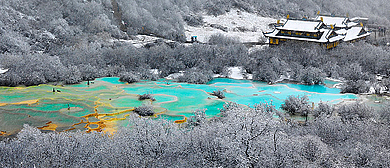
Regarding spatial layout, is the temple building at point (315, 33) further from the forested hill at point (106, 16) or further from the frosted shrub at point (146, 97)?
the frosted shrub at point (146, 97)

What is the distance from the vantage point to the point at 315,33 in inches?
1275

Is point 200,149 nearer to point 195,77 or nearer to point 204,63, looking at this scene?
point 195,77

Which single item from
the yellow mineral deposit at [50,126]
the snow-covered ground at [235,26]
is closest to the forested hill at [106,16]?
the snow-covered ground at [235,26]

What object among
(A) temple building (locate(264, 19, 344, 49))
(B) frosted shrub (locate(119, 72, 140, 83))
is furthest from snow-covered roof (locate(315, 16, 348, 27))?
(B) frosted shrub (locate(119, 72, 140, 83))

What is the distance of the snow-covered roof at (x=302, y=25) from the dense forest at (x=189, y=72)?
2.69 meters

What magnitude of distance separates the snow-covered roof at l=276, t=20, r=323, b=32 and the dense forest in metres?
2.69

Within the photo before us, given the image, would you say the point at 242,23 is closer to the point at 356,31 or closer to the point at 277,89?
the point at 356,31

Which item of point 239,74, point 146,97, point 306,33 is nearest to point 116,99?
point 146,97

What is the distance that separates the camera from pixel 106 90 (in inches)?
813

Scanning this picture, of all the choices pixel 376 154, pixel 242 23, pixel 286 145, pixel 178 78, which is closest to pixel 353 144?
pixel 376 154

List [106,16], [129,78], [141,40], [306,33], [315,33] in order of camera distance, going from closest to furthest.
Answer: [129,78] → [315,33] → [306,33] → [141,40] → [106,16]

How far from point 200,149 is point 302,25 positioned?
2663 cm

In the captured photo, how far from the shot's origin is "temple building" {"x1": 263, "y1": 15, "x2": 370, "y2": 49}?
32.2m

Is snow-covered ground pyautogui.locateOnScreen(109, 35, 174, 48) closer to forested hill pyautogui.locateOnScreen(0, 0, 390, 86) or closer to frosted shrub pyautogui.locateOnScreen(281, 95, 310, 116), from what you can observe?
forested hill pyautogui.locateOnScreen(0, 0, 390, 86)
